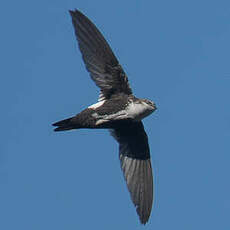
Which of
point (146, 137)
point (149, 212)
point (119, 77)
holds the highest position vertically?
point (119, 77)

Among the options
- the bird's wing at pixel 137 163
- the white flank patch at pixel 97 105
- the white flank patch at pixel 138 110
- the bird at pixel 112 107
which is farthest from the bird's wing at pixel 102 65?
the bird's wing at pixel 137 163

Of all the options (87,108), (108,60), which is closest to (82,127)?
(87,108)

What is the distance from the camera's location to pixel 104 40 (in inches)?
534

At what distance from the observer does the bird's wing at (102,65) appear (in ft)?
44.1

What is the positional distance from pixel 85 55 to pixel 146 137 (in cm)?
178

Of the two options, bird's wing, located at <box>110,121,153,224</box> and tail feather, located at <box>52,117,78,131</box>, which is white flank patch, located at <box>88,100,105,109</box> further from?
bird's wing, located at <box>110,121,153,224</box>

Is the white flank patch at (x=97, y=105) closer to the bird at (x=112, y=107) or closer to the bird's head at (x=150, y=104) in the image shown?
the bird at (x=112, y=107)

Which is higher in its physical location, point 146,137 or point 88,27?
point 88,27

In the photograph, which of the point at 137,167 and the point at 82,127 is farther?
the point at 137,167

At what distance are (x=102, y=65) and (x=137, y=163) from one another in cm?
184

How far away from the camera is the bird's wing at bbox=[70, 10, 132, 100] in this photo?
13438 millimetres

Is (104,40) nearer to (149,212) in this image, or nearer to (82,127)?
(82,127)

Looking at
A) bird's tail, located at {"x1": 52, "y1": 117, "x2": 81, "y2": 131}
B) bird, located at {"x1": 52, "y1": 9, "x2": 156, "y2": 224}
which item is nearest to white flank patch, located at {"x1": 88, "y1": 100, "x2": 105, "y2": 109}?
bird, located at {"x1": 52, "y1": 9, "x2": 156, "y2": 224}

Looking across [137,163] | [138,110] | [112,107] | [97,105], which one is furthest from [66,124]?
[137,163]
